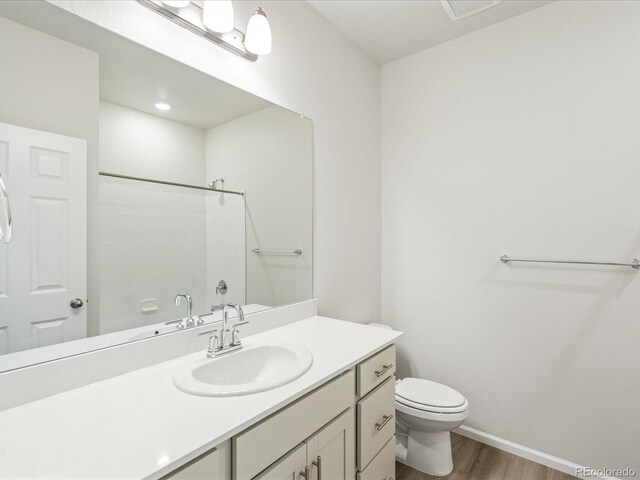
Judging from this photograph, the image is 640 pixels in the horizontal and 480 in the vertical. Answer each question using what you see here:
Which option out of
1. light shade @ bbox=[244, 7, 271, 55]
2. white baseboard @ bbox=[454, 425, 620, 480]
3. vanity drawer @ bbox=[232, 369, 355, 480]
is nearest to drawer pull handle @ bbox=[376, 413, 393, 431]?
vanity drawer @ bbox=[232, 369, 355, 480]

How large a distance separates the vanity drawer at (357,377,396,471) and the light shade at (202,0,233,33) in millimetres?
1513

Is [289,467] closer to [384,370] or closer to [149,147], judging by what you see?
[384,370]

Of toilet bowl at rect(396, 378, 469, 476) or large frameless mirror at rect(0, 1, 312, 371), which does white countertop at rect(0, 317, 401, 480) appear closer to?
large frameless mirror at rect(0, 1, 312, 371)

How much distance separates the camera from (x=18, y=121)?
2.84 ft

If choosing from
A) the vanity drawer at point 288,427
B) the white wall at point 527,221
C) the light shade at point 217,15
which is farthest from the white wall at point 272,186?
the white wall at point 527,221

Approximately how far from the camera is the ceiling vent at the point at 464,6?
5.56 ft

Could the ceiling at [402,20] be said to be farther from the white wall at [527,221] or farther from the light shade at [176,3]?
the light shade at [176,3]

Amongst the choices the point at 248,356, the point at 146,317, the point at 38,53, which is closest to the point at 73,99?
the point at 38,53

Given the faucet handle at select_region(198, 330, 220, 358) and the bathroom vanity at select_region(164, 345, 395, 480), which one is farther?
the faucet handle at select_region(198, 330, 220, 358)

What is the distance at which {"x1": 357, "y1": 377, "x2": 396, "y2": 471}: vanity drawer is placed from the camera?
122 centimetres

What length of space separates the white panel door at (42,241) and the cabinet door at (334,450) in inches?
31.0

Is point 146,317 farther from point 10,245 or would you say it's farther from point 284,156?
point 284,156

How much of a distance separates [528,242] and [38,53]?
227 cm

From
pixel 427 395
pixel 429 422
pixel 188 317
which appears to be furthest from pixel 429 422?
pixel 188 317
